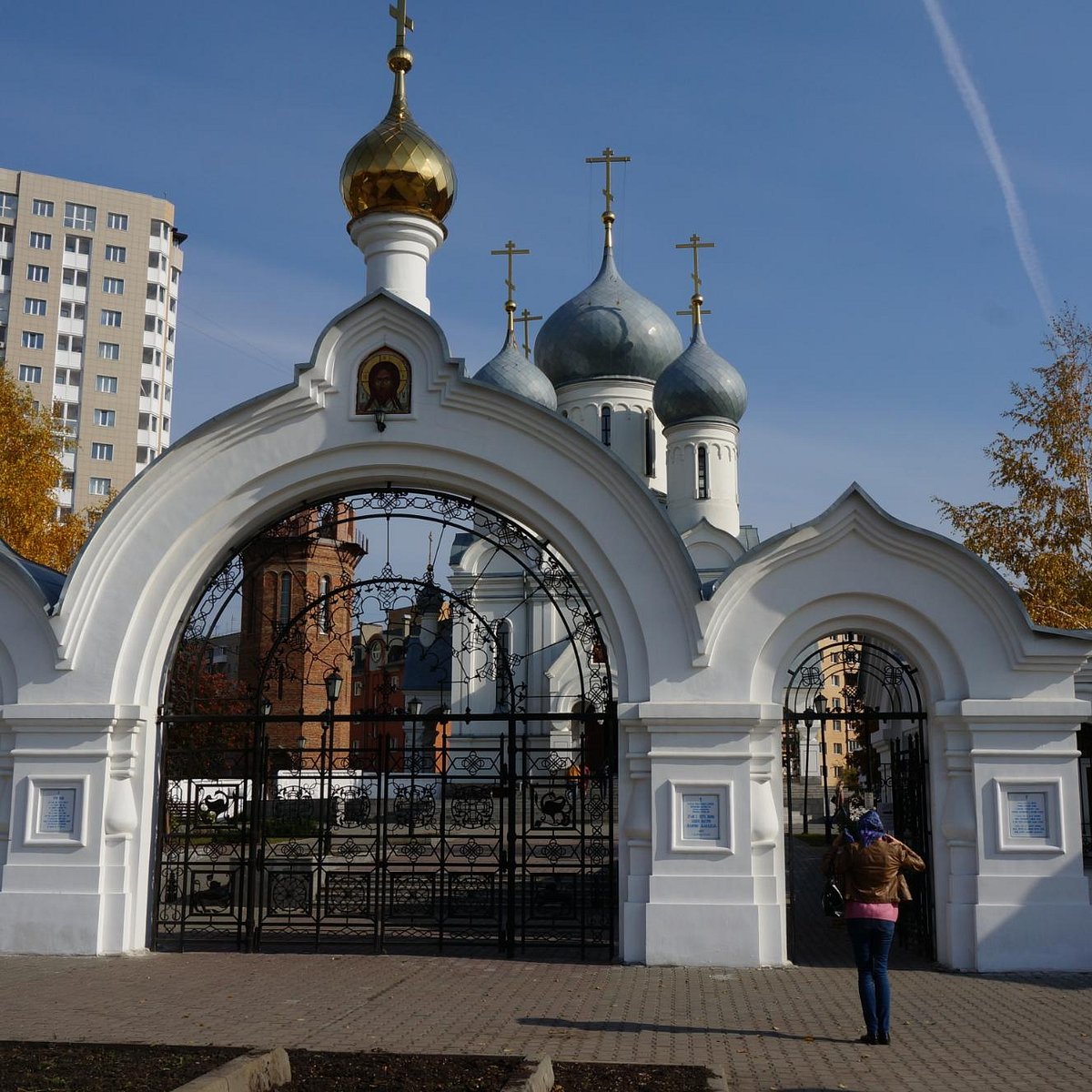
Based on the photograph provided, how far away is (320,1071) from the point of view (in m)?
5.89

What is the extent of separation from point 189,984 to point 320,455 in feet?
13.5

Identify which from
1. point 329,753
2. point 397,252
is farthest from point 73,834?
point 397,252

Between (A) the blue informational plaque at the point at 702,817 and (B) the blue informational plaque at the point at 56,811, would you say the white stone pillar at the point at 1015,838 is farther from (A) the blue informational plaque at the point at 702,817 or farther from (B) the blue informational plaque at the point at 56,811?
(B) the blue informational plaque at the point at 56,811

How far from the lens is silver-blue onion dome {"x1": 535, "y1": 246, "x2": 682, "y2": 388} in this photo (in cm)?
3231

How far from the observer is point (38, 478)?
2127 centimetres

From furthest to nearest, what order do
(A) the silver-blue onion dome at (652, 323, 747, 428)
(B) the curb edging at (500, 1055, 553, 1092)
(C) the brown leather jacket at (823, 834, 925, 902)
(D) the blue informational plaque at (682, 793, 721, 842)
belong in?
(A) the silver-blue onion dome at (652, 323, 747, 428) → (D) the blue informational plaque at (682, 793, 721, 842) → (C) the brown leather jacket at (823, 834, 925, 902) → (B) the curb edging at (500, 1055, 553, 1092)

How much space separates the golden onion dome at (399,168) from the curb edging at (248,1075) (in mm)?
8595

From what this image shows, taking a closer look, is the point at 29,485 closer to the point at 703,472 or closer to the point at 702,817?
the point at 702,817

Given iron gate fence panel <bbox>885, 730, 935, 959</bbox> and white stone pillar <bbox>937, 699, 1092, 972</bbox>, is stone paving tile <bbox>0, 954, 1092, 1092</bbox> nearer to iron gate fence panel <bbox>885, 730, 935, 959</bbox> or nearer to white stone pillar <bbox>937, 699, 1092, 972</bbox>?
white stone pillar <bbox>937, 699, 1092, 972</bbox>

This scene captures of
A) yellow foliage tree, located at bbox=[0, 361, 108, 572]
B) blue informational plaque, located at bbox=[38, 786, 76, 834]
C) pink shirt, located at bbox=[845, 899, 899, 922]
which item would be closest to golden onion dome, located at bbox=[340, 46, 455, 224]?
blue informational plaque, located at bbox=[38, 786, 76, 834]

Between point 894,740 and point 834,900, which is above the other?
point 894,740

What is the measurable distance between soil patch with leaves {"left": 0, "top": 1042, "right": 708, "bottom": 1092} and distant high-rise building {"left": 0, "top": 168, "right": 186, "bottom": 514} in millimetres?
52377

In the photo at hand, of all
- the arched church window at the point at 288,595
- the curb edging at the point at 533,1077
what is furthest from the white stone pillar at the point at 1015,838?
the arched church window at the point at 288,595

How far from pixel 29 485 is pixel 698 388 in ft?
50.9
